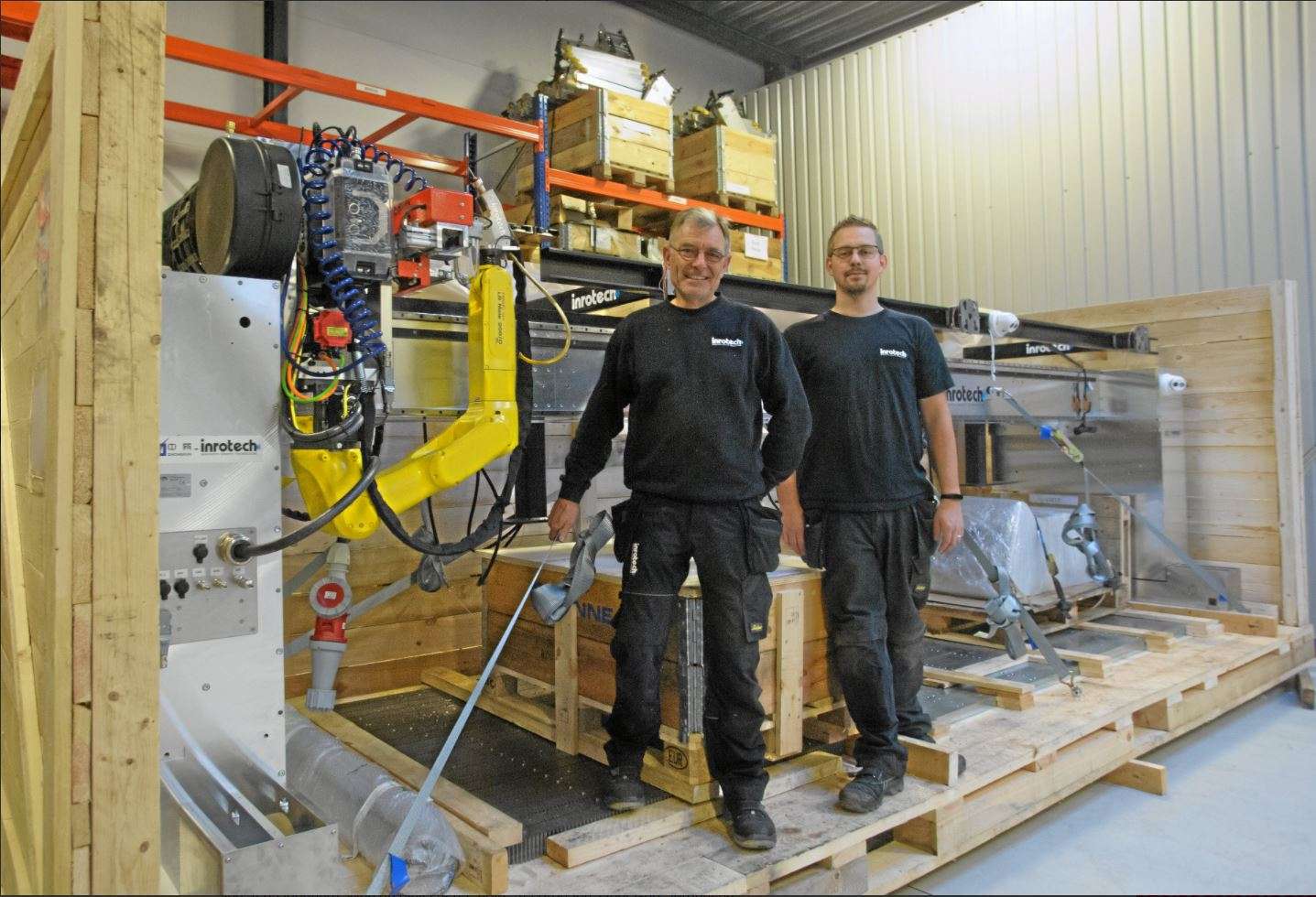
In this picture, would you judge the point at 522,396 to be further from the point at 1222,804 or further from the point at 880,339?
the point at 1222,804

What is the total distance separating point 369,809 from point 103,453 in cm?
127

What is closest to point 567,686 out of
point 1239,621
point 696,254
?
point 696,254

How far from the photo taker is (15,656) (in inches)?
87.4

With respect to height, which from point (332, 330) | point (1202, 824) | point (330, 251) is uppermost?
point (330, 251)

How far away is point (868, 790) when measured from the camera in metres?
2.83

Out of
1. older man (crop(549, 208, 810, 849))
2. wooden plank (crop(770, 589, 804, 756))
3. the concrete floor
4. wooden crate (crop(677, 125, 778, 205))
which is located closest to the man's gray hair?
older man (crop(549, 208, 810, 849))

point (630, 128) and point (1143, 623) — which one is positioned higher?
point (630, 128)

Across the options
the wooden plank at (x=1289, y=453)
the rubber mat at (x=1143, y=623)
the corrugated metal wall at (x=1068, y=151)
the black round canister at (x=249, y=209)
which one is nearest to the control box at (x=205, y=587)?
the black round canister at (x=249, y=209)

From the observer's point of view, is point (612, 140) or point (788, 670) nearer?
point (788, 670)

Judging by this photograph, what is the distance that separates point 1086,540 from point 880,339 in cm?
249

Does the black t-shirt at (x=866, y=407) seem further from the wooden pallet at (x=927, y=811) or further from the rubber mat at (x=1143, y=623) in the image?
the rubber mat at (x=1143, y=623)

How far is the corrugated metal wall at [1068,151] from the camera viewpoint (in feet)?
20.1

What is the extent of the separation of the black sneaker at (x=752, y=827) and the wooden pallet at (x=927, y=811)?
0.03 metres

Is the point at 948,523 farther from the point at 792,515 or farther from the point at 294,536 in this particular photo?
the point at 294,536
